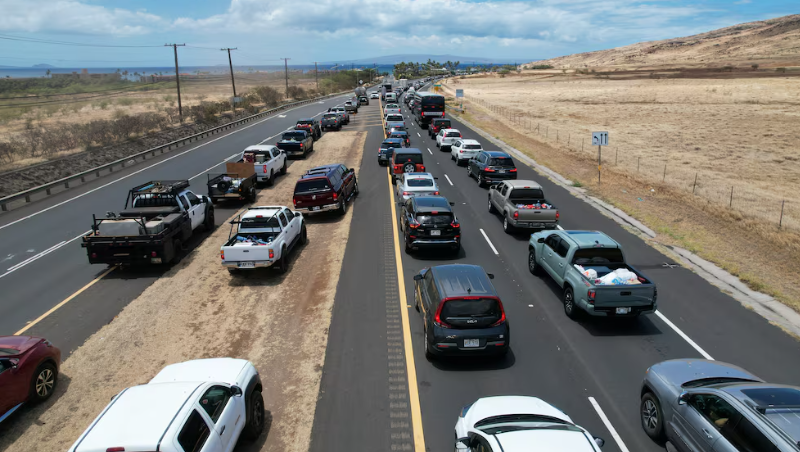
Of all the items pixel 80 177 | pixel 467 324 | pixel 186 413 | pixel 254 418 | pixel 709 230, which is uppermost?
pixel 186 413

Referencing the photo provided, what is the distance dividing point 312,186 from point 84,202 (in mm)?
12344

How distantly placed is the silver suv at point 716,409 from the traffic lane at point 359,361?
3959mm

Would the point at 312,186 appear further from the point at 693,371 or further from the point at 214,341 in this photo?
the point at 693,371

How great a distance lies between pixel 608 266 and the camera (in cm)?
1227

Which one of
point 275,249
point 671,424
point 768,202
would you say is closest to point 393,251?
point 275,249

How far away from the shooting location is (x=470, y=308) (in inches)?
385

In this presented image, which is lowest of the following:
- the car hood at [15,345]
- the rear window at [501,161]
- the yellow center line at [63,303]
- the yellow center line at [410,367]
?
the yellow center line at [63,303]

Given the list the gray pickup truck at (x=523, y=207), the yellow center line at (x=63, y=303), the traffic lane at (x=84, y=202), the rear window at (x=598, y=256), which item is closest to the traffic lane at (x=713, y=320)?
the gray pickup truck at (x=523, y=207)

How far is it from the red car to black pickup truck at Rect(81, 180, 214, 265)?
233 inches

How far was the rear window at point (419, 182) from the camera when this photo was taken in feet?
69.1

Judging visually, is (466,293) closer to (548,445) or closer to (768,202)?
(548,445)

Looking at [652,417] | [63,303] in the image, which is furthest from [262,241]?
[652,417]

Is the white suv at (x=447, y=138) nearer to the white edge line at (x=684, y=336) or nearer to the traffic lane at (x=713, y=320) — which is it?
the traffic lane at (x=713, y=320)

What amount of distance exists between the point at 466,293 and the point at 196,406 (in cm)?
531
